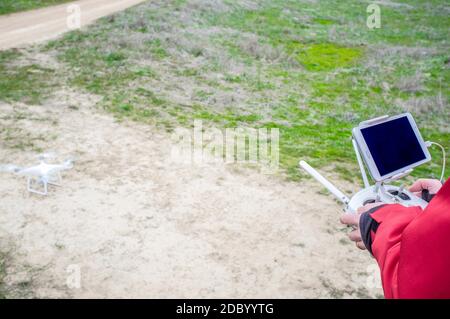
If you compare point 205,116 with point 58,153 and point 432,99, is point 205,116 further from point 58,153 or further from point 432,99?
point 432,99

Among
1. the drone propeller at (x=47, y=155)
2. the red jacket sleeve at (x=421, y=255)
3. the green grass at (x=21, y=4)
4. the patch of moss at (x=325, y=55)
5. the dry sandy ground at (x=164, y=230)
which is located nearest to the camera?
the red jacket sleeve at (x=421, y=255)

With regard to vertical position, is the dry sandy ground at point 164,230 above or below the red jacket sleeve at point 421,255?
below

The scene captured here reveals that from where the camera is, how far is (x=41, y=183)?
6129 millimetres

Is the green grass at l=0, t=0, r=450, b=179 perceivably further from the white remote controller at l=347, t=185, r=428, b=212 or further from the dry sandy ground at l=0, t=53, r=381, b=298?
the white remote controller at l=347, t=185, r=428, b=212

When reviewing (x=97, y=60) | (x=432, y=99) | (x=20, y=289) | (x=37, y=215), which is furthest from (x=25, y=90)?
(x=432, y=99)

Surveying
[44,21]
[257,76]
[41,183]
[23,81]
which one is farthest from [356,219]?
[44,21]

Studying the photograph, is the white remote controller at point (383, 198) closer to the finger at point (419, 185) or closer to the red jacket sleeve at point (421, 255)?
the finger at point (419, 185)

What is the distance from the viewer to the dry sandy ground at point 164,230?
455 cm

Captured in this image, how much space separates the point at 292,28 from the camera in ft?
69.0

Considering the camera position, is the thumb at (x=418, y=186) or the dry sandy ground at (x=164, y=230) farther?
the dry sandy ground at (x=164, y=230)

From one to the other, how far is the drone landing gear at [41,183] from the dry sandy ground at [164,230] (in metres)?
0.10

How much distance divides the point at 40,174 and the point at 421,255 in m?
5.84

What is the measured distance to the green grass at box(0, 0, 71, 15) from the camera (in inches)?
714

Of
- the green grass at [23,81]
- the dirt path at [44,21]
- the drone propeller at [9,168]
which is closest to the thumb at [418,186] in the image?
the drone propeller at [9,168]
